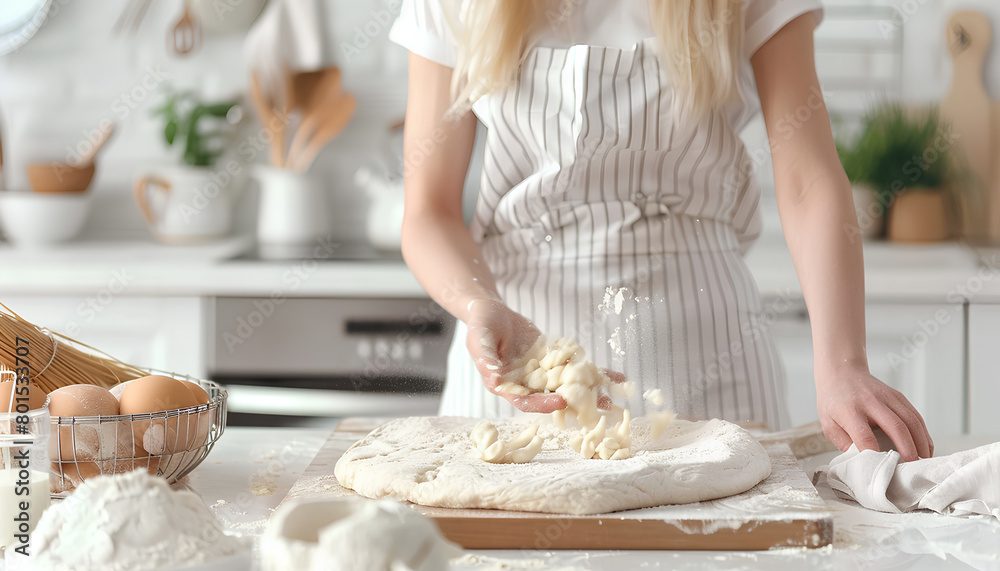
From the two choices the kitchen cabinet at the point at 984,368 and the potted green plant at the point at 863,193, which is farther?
the potted green plant at the point at 863,193

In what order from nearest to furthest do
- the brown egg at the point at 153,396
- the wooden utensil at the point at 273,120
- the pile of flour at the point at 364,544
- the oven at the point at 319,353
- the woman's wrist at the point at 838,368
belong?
1. the pile of flour at the point at 364,544
2. the brown egg at the point at 153,396
3. the woman's wrist at the point at 838,368
4. the oven at the point at 319,353
5. the wooden utensil at the point at 273,120

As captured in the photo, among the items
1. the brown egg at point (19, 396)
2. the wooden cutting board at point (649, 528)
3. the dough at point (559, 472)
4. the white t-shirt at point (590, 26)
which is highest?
the white t-shirt at point (590, 26)

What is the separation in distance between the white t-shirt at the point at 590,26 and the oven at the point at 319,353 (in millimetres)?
783

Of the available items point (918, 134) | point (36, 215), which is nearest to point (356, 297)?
point (36, 215)

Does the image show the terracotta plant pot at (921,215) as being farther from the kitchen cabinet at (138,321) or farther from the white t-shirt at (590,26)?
the kitchen cabinet at (138,321)

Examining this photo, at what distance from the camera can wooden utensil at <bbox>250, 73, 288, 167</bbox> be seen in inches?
82.0

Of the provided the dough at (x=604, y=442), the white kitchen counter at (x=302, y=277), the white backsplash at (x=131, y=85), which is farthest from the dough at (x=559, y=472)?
the white backsplash at (x=131, y=85)

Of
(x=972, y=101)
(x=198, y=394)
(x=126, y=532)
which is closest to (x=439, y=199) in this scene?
(x=198, y=394)

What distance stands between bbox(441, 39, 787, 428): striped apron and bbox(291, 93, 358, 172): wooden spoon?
1119mm

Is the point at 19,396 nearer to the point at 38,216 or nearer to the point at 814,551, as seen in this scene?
the point at 814,551

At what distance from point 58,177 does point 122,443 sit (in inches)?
62.6

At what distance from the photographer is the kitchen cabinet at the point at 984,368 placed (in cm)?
169

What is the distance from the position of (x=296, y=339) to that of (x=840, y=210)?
1253 millimetres

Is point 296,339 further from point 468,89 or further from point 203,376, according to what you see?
point 468,89
